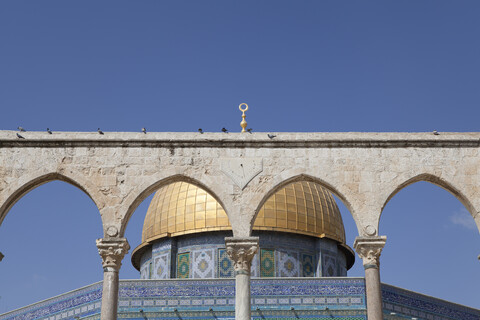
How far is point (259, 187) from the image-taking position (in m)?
14.7

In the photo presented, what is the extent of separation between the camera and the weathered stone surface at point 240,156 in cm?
1466

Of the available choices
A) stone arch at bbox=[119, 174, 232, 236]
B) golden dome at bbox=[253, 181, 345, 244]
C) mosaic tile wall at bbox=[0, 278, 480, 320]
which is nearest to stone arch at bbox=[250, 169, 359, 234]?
→ stone arch at bbox=[119, 174, 232, 236]

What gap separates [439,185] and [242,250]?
12.7ft

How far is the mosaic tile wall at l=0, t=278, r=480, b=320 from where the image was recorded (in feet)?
68.1

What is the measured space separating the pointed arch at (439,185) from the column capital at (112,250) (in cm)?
470

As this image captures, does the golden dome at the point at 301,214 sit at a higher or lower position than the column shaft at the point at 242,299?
higher

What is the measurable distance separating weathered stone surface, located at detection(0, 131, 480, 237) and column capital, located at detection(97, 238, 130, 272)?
0.30 metres

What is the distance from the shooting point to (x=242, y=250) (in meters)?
14.4

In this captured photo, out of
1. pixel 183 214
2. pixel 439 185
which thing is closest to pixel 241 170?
pixel 439 185

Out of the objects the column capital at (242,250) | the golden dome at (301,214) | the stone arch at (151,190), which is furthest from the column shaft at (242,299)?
the golden dome at (301,214)

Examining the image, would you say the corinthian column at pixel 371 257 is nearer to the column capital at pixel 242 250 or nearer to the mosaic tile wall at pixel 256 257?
the column capital at pixel 242 250

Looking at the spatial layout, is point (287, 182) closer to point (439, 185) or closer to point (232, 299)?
point (439, 185)

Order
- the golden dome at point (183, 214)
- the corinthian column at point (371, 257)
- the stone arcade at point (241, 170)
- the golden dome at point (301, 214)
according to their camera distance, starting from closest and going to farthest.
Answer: the corinthian column at point (371, 257), the stone arcade at point (241, 170), the golden dome at point (301, 214), the golden dome at point (183, 214)

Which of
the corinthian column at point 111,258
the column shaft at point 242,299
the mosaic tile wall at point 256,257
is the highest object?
the mosaic tile wall at point 256,257
